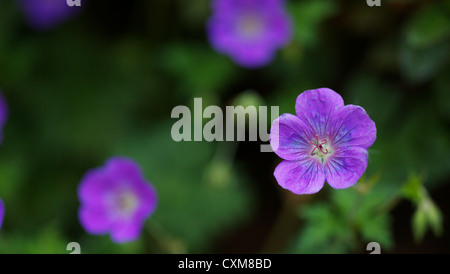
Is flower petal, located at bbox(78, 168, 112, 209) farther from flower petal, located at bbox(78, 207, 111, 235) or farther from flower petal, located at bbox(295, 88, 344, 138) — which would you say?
flower petal, located at bbox(295, 88, 344, 138)

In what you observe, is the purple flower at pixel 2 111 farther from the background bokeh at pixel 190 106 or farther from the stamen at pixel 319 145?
the stamen at pixel 319 145

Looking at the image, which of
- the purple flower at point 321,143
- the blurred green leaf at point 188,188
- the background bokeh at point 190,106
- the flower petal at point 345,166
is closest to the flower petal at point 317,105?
the purple flower at point 321,143

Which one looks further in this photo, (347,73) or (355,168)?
(347,73)
